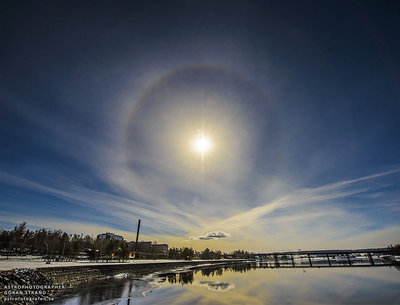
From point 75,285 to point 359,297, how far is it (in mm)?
45474

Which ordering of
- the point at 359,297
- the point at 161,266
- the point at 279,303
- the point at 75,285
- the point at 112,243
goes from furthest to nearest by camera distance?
1. the point at 161,266
2. the point at 112,243
3. the point at 75,285
4. the point at 359,297
5. the point at 279,303

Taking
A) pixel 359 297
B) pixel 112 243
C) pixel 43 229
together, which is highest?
pixel 43 229

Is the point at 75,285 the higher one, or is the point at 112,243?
the point at 112,243

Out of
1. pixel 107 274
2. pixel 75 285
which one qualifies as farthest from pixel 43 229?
pixel 75 285

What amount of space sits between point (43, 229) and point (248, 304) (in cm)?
16806

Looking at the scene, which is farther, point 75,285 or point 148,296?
point 75,285

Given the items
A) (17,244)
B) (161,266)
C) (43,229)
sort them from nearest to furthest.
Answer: (161,266), (17,244), (43,229)

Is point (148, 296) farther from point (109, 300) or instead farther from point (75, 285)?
point (75, 285)

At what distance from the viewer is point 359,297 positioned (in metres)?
27.3

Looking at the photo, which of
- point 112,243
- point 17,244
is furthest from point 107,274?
point 17,244

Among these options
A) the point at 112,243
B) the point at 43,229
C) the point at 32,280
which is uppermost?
the point at 43,229

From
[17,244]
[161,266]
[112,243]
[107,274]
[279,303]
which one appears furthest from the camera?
[17,244]

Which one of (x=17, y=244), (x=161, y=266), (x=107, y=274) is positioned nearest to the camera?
(x=107, y=274)

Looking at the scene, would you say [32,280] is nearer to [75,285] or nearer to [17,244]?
[75,285]
